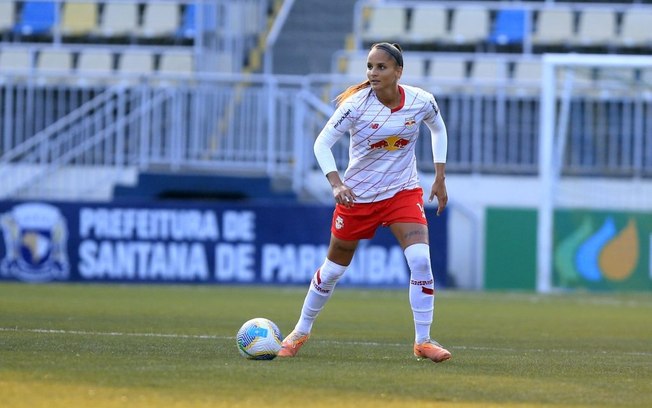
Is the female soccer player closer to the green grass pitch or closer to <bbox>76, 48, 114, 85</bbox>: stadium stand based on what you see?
the green grass pitch

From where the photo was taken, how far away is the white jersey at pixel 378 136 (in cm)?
905

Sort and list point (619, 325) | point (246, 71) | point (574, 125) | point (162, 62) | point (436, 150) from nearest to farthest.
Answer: point (436, 150), point (619, 325), point (574, 125), point (162, 62), point (246, 71)

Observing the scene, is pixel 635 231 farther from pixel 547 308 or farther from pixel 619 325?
pixel 619 325

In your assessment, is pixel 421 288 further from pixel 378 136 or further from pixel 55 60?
pixel 55 60

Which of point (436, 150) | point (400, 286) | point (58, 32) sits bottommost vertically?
point (400, 286)

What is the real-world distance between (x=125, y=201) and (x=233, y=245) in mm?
1732

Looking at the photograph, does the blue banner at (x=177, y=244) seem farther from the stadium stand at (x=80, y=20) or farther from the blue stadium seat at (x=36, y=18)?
the blue stadium seat at (x=36, y=18)

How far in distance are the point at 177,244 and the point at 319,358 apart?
12.5 meters

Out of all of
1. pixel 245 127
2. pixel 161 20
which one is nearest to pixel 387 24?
pixel 245 127

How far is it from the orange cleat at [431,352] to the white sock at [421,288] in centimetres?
6

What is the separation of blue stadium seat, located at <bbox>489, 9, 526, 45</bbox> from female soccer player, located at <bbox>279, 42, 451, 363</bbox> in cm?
1588

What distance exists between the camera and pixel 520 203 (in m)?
22.7

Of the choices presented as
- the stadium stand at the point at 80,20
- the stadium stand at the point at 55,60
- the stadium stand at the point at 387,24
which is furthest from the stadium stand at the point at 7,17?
the stadium stand at the point at 387,24

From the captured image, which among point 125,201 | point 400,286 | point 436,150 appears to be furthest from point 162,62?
point 436,150
